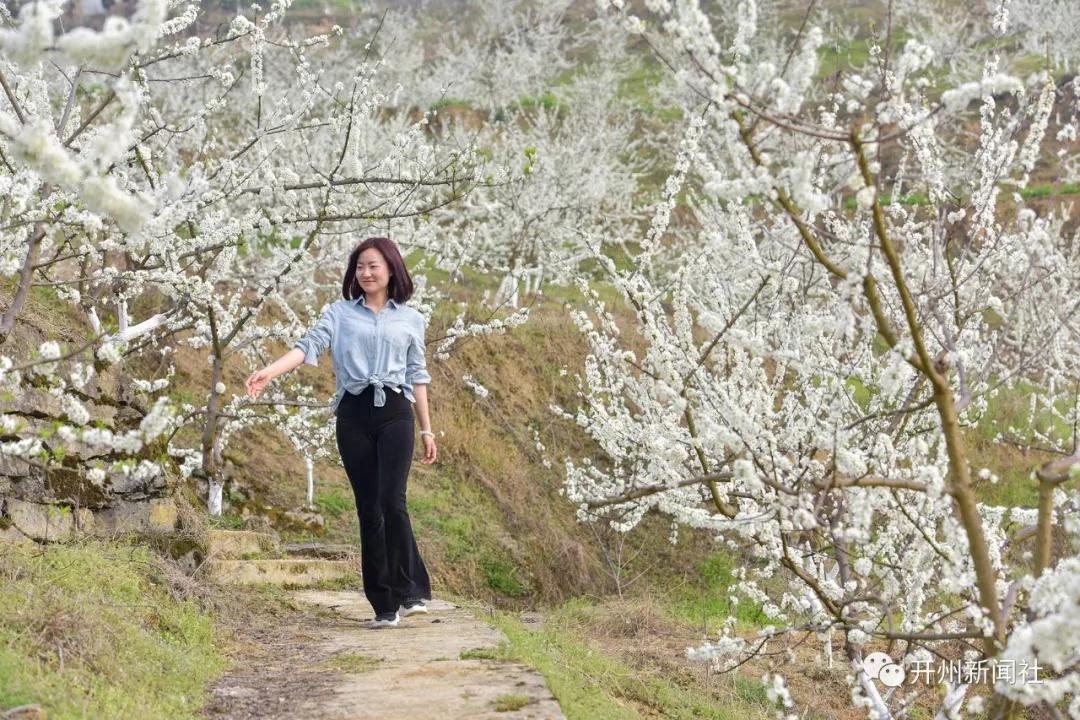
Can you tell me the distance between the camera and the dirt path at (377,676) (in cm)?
390

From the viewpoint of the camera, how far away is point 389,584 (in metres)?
5.82

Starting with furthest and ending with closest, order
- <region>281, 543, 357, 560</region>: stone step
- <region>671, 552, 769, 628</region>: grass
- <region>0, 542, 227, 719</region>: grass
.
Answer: <region>671, 552, 769, 628</region>: grass → <region>281, 543, 357, 560</region>: stone step → <region>0, 542, 227, 719</region>: grass

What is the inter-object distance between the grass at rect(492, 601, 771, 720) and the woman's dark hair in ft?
6.56

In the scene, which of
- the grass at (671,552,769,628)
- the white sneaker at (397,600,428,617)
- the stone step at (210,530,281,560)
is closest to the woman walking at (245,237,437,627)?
the white sneaker at (397,600,428,617)

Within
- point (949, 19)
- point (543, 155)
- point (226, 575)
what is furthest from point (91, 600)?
point (949, 19)

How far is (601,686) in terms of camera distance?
18.3ft

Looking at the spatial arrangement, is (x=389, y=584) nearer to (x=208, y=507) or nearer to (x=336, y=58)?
(x=208, y=507)

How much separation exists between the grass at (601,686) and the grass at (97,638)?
1466 mm

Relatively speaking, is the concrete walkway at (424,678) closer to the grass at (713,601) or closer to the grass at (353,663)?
the grass at (353,663)

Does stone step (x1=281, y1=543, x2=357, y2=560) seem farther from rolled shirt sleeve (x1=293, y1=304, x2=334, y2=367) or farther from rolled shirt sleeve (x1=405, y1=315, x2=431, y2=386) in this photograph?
rolled shirt sleeve (x1=293, y1=304, x2=334, y2=367)

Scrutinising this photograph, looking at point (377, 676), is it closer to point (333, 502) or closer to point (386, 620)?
point (386, 620)

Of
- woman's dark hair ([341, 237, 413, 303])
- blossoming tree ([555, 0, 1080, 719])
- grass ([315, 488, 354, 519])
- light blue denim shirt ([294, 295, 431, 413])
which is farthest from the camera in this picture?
grass ([315, 488, 354, 519])

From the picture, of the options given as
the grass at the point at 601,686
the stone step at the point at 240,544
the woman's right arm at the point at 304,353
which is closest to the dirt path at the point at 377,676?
the grass at the point at 601,686

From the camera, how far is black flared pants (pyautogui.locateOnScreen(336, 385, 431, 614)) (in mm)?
5695
